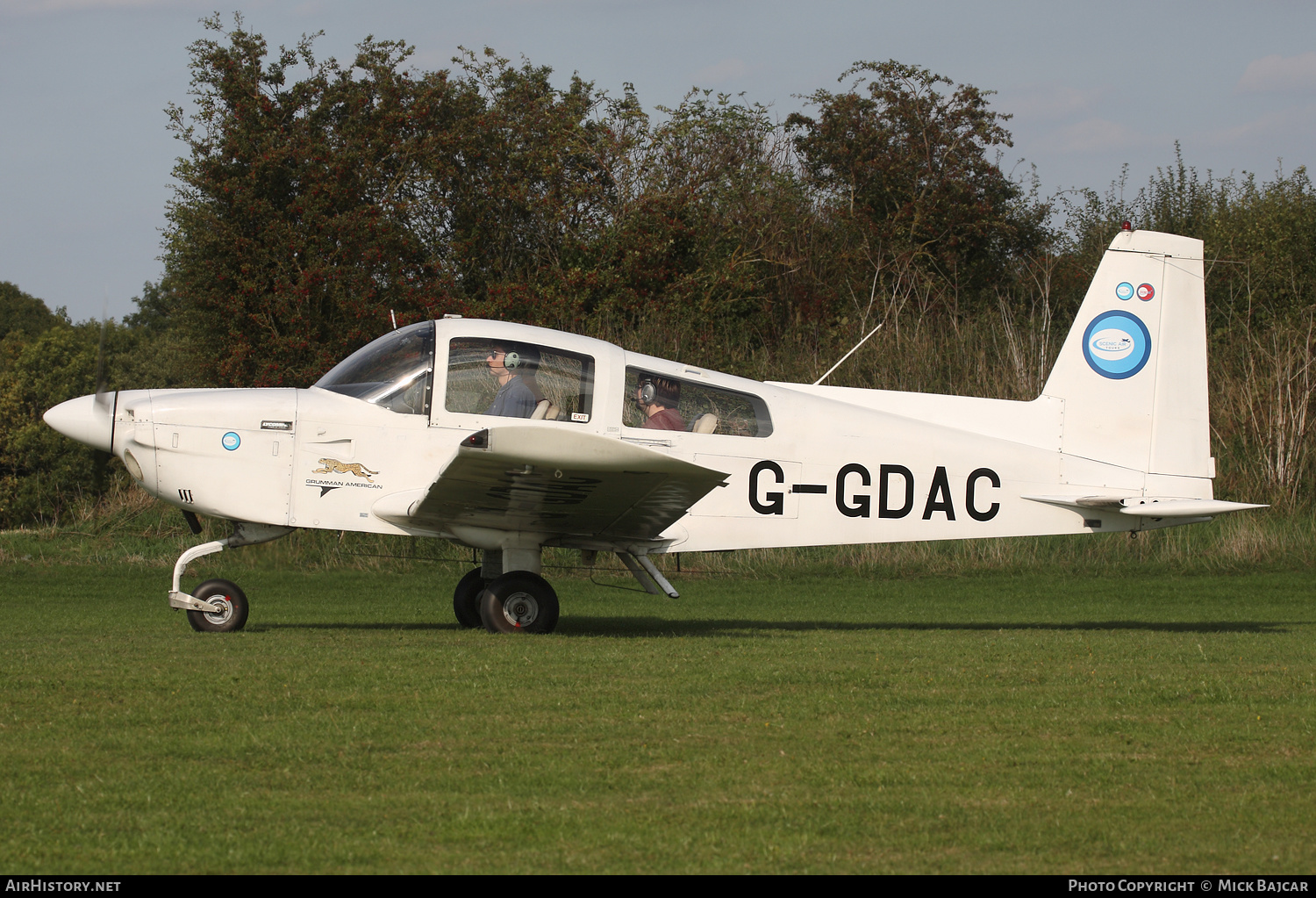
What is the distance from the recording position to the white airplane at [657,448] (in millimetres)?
8625

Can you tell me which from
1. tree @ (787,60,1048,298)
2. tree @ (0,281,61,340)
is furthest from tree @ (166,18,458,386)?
tree @ (0,281,61,340)

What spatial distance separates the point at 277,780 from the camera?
4.14 meters

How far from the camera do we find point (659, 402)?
29.3 ft

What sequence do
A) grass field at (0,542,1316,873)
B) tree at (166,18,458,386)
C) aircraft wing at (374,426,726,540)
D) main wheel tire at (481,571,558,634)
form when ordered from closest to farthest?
grass field at (0,542,1316,873) → aircraft wing at (374,426,726,540) → main wheel tire at (481,571,558,634) → tree at (166,18,458,386)

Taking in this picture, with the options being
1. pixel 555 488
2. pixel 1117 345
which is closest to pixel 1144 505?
pixel 1117 345

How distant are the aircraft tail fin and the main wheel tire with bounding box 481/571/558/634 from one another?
4.35 m

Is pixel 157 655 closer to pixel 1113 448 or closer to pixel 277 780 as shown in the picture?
pixel 277 780

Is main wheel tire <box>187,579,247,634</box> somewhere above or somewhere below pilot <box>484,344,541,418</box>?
below

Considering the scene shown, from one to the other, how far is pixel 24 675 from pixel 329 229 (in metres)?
18.9

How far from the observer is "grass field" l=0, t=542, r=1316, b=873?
136 inches

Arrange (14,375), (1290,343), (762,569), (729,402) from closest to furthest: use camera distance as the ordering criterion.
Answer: (729,402) → (762,569) → (1290,343) → (14,375)

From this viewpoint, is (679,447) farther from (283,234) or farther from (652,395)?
→ (283,234)

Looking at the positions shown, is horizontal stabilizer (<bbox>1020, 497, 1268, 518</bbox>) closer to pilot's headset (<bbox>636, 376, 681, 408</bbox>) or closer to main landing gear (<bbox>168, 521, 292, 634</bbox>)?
pilot's headset (<bbox>636, 376, 681, 408</bbox>)
